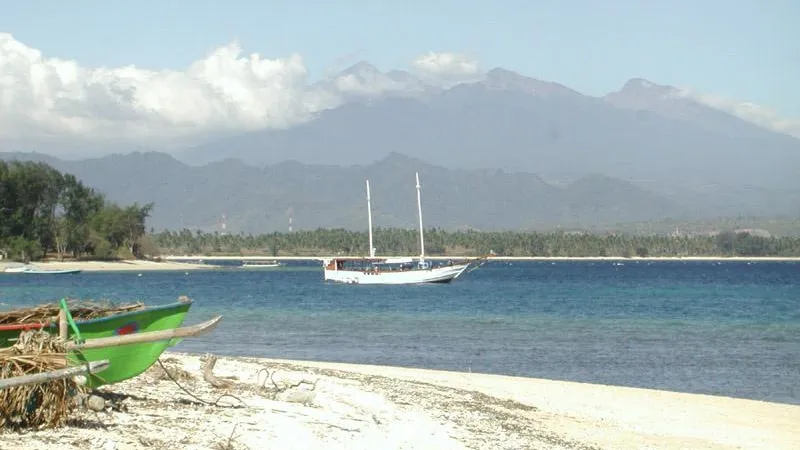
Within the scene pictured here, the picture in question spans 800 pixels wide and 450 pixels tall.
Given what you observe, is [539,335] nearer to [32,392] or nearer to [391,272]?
[32,392]

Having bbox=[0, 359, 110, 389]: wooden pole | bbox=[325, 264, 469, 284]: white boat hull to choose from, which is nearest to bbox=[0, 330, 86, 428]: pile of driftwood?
bbox=[0, 359, 110, 389]: wooden pole

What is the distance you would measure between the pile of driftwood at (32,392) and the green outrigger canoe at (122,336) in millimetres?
478

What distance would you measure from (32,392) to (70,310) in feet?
7.67

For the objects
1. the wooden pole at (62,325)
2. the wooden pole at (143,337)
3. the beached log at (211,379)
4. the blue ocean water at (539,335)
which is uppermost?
the wooden pole at (62,325)

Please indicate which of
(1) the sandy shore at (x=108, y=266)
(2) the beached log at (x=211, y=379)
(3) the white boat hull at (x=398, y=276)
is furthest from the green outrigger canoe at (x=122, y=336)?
(1) the sandy shore at (x=108, y=266)

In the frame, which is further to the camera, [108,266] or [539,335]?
[108,266]

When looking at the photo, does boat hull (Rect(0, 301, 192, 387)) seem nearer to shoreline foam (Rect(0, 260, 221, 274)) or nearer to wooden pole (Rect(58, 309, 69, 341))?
wooden pole (Rect(58, 309, 69, 341))

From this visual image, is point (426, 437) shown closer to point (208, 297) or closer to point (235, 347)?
point (235, 347)

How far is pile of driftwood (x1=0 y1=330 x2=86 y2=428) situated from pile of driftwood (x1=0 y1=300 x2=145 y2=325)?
3.72 ft

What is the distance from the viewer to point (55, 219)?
129625mm

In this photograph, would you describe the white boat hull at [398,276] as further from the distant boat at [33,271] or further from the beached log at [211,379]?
the beached log at [211,379]

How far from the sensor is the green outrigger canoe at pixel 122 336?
13.1m

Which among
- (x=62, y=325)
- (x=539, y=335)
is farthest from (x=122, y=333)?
(x=539, y=335)

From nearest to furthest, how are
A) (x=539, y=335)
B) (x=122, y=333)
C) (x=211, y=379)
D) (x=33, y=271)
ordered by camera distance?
(x=122, y=333)
(x=211, y=379)
(x=539, y=335)
(x=33, y=271)
